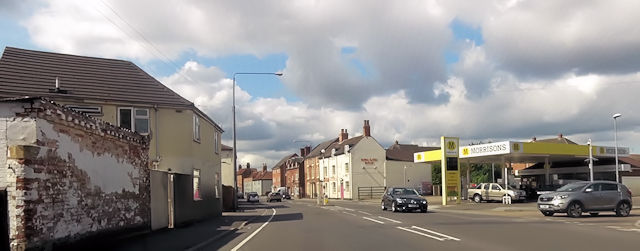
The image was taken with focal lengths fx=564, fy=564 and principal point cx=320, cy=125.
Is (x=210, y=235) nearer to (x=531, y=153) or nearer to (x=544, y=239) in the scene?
(x=544, y=239)

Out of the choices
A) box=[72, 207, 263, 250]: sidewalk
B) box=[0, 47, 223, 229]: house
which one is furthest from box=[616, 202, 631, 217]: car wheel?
box=[0, 47, 223, 229]: house

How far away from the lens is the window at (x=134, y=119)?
23875 millimetres

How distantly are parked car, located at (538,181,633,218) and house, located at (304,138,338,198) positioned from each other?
64.4 metres

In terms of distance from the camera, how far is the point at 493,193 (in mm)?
44031

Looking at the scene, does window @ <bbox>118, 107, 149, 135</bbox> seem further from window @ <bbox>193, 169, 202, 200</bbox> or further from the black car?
the black car

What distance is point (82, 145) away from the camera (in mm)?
12953

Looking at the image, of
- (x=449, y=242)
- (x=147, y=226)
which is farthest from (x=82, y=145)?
(x=449, y=242)

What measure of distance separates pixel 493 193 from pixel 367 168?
32104 millimetres

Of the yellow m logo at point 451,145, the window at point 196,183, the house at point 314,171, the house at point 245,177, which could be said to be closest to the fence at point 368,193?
the house at point 314,171

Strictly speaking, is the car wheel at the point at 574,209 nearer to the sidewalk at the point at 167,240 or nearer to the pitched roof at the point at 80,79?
the sidewalk at the point at 167,240

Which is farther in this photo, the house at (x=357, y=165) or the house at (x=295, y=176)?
the house at (x=295, y=176)

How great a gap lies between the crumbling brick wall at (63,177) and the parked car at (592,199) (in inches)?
700

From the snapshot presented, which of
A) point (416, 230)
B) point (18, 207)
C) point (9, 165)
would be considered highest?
point (9, 165)

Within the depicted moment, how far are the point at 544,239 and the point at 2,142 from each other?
12.4m
